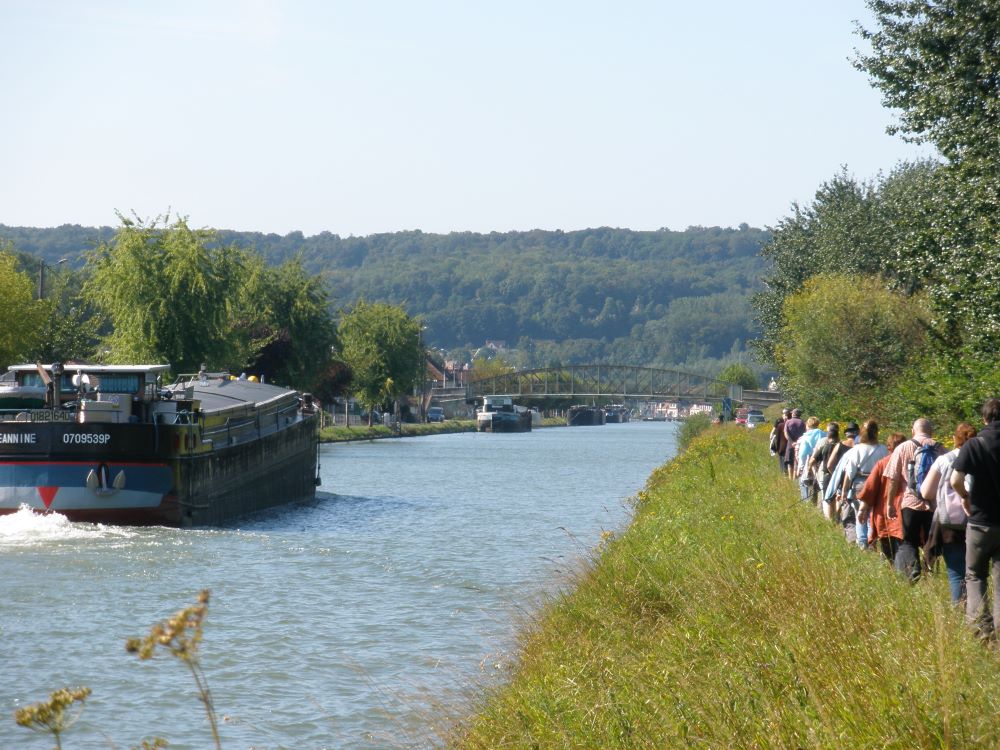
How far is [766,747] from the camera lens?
6.41 m

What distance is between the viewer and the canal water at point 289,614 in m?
11.5

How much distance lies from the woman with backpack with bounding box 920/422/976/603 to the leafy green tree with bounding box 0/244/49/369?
41439 mm

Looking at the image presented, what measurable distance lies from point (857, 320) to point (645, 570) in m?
38.2

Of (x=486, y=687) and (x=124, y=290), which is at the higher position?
(x=124, y=290)

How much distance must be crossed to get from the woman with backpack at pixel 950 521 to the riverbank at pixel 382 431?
192ft

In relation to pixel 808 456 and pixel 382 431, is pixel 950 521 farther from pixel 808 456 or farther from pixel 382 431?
pixel 382 431

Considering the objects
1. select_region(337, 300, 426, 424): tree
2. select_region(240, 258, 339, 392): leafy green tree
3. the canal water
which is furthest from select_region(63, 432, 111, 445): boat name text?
select_region(337, 300, 426, 424): tree

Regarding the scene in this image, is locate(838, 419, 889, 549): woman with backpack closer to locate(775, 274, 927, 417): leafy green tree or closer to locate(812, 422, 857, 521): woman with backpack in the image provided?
locate(812, 422, 857, 521): woman with backpack

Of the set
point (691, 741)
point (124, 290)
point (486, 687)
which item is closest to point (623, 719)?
point (691, 741)

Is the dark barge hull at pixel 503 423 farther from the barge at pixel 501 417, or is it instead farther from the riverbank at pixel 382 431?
the riverbank at pixel 382 431

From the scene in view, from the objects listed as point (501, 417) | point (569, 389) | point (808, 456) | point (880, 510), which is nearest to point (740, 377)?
point (569, 389)

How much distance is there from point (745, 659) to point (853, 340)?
43170 millimetres

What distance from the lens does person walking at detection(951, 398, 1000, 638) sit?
10.3 meters

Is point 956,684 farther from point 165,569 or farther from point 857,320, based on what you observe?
point 857,320
